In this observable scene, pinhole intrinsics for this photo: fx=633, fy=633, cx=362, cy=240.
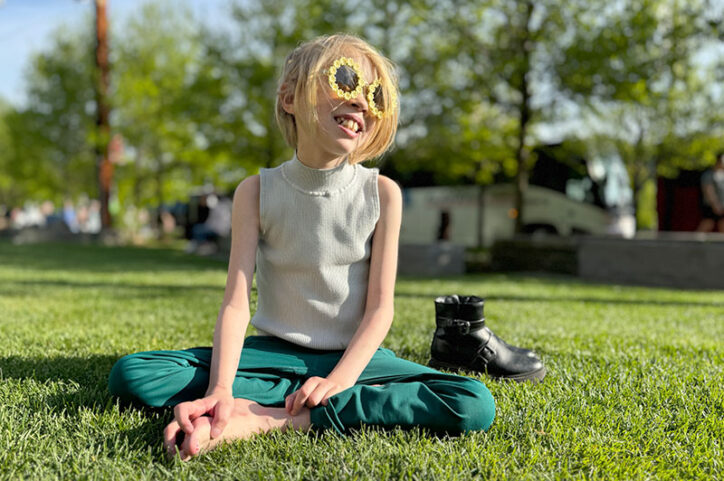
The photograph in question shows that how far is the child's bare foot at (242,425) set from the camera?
1.90 meters

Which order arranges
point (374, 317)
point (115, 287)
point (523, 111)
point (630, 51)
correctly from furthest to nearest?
point (523, 111), point (630, 51), point (115, 287), point (374, 317)

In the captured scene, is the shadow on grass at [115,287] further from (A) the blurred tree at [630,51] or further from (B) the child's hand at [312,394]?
(A) the blurred tree at [630,51]

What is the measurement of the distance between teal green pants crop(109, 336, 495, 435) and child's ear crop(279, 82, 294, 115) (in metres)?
0.93

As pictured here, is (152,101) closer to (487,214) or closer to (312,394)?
(487,214)

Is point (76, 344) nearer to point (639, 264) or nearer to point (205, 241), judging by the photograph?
point (639, 264)

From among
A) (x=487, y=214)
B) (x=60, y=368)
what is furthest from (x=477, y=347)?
(x=487, y=214)

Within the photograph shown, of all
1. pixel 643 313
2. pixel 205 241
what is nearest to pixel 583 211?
pixel 205 241

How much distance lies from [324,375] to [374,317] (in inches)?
11.7

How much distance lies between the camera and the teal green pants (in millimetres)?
2176

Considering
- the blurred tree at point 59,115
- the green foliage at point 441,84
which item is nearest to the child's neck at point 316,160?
the green foliage at point 441,84

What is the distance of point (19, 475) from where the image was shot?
1.80m

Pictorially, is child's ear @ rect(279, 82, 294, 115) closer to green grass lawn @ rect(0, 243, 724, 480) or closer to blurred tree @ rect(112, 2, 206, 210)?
green grass lawn @ rect(0, 243, 724, 480)

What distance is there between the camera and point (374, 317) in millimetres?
2398

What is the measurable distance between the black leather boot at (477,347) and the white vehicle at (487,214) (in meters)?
16.2
